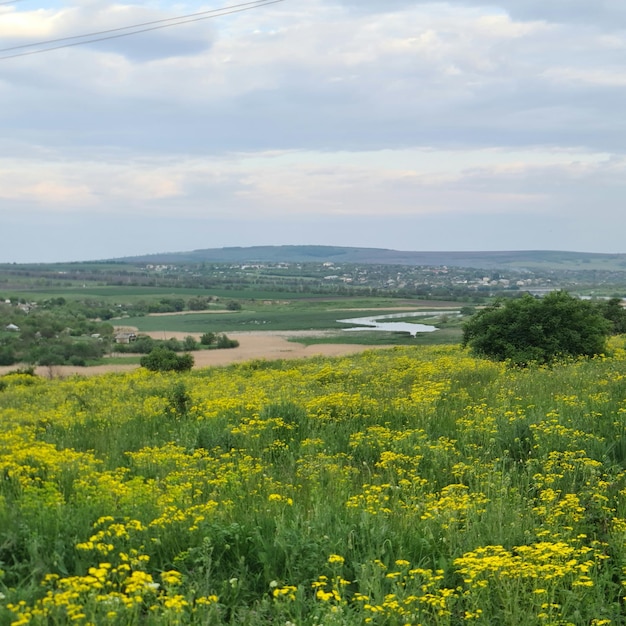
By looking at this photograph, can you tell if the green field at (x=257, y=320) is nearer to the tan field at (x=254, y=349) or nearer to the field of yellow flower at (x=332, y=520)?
the tan field at (x=254, y=349)

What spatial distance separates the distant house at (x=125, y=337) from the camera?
229 ft

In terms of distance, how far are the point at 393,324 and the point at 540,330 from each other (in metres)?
59.1

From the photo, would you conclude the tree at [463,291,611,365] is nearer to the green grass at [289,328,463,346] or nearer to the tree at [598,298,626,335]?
the tree at [598,298,626,335]

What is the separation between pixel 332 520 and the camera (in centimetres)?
501

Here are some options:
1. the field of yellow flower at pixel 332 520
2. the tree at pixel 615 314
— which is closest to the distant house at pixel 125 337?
the tree at pixel 615 314

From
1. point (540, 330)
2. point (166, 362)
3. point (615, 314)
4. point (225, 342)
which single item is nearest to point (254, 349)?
point (225, 342)

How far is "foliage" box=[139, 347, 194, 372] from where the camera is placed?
3069 cm

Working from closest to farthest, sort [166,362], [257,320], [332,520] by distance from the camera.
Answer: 1. [332,520]
2. [166,362]
3. [257,320]

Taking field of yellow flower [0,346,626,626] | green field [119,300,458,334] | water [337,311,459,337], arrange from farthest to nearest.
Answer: green field [119,300,458,334], water [337,311,459,337], field of yellow flower [0,346,626,626]

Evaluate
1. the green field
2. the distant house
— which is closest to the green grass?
the green field

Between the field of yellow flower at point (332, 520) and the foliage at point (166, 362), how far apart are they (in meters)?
20.8

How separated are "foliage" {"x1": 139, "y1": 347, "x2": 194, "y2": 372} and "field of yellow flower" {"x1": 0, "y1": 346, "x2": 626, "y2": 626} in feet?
68.3

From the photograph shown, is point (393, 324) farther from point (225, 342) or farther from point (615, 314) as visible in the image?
point (615, 314)

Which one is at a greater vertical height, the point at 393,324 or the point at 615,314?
the point at 615,314
